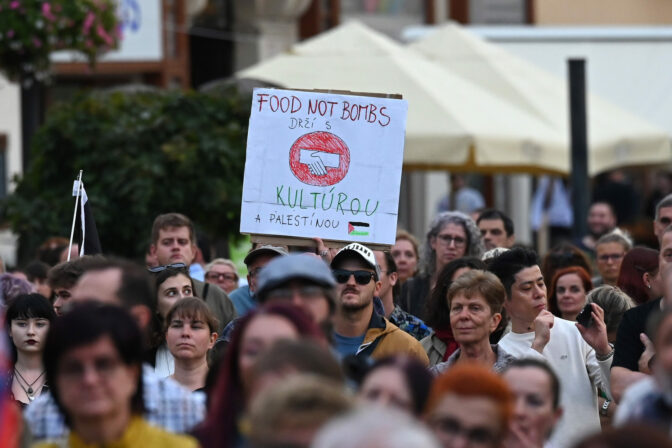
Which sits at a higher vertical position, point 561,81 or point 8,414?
point 561,81

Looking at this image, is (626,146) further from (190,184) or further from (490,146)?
(190,184)

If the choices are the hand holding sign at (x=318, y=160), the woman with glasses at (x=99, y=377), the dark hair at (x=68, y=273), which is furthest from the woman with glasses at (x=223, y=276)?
the woman with glasses at (x=99, y=377)

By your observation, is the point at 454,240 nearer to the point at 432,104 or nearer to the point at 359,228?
the point at 359,228

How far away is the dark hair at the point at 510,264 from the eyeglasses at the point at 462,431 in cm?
356

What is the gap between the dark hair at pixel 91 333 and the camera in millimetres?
4781

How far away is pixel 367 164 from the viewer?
8438 millimetres

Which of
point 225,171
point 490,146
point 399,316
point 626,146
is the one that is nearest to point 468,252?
point 399,316

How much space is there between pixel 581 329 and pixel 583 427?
0.64 metres

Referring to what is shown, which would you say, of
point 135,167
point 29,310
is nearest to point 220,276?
point 135,167

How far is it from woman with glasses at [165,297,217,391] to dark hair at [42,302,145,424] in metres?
2.47

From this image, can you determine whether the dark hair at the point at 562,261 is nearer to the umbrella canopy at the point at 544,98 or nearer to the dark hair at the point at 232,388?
the dark hair at the point at 232,388

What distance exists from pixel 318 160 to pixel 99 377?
12.7 ft

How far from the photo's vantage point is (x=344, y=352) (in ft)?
24.6

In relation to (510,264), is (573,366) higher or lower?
lower
